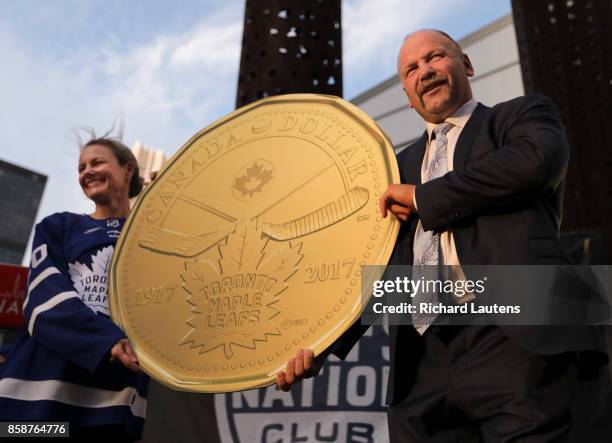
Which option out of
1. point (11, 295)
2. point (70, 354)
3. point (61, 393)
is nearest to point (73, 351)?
point (70, 354)

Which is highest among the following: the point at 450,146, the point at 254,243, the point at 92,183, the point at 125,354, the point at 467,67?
the point at 467,67

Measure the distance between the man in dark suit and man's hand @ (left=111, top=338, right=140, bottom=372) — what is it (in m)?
0.47

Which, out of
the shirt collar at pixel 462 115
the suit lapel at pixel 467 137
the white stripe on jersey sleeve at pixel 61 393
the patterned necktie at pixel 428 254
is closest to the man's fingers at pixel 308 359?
the patterned necktie at pixel 428 254

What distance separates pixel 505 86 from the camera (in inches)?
599

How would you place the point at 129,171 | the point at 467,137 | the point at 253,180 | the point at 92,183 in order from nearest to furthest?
1. the point at 467,137
2. the point at 253,180
3. the point at 92,183
4. the point at 129,171

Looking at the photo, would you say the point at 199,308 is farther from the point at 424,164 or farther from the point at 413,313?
the point at 424,164

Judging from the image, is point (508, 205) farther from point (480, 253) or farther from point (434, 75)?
point (434, 75)

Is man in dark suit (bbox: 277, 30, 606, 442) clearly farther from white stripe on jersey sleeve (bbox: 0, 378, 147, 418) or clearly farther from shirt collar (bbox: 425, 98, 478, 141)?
white stripe on jersey sleeve (bbox: 0, 378, 147, 418)

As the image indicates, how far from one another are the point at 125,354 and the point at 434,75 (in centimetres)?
105

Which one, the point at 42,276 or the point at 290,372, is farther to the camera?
the point at 42,276

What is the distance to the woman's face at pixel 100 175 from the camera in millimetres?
1853

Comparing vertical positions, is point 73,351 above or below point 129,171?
below

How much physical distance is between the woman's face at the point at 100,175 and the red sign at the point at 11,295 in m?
1.98

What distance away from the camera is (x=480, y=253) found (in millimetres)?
1059
